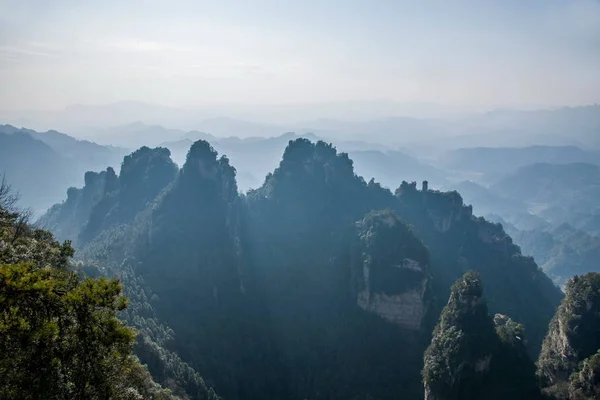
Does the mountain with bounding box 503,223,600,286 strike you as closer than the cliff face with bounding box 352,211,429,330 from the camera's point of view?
No

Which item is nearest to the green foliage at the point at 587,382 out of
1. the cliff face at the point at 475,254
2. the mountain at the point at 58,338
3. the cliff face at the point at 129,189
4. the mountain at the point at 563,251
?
the mountain at the point at 58,338

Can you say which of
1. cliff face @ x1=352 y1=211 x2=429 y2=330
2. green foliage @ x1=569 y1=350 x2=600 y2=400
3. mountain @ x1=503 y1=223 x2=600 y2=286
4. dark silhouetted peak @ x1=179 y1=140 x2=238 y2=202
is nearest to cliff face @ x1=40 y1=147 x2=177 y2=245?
dark silhouetted peak @ x1=179 y1=140 x2=238 y2=202

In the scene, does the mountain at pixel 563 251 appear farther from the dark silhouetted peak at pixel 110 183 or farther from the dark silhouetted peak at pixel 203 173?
the dark silhouetted peak at pixel 110 183

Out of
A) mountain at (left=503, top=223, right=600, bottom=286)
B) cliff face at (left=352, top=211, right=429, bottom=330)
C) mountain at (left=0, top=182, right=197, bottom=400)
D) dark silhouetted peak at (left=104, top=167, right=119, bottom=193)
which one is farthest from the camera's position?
mountain at (left=503, top=223, right=600, bottom=286)

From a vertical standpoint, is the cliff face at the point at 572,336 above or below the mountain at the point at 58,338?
below

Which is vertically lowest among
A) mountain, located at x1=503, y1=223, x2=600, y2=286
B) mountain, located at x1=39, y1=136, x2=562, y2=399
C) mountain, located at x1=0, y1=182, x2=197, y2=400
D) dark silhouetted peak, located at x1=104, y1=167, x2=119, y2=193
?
mountain, located at x1=503, y1=223, x2=600, y2=286

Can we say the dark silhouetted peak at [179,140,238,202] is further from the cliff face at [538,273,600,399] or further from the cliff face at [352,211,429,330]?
the cliff face at [538,273,600,399]

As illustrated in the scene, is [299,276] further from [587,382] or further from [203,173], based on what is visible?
[587,382]
